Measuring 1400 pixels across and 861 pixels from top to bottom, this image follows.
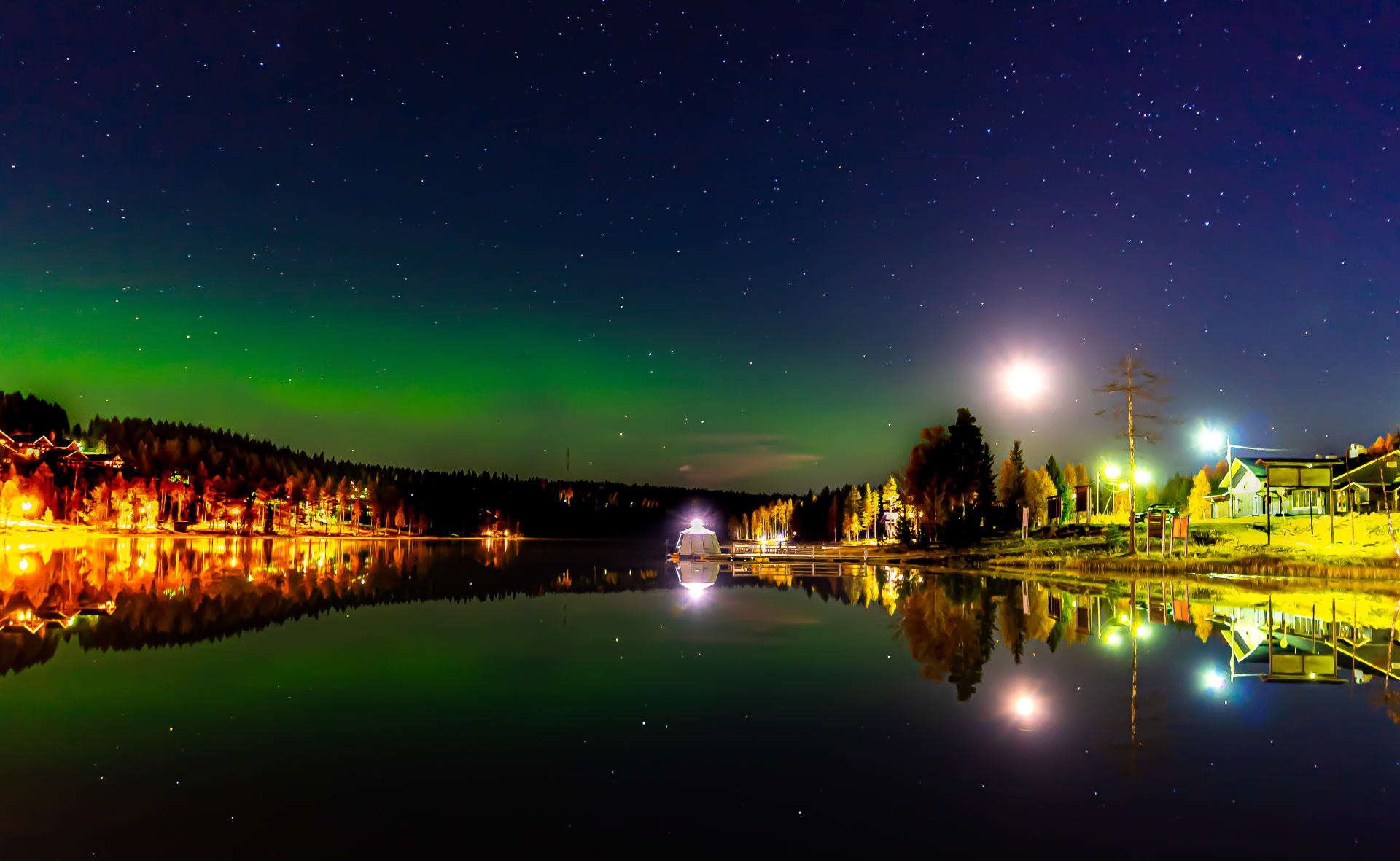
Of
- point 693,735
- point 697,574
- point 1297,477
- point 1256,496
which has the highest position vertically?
point 1297,477

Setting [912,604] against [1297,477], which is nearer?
[912,604]

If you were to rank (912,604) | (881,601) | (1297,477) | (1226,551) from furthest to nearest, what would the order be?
(1297,477)
(1226,551)
(881,601)
(912,604)

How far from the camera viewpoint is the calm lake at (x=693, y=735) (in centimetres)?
944

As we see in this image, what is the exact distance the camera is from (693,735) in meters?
13.5

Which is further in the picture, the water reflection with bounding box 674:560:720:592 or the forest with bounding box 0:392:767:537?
the forest with bounding box 0:392:767:537

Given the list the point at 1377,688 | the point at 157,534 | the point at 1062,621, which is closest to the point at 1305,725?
the point at 1377,688

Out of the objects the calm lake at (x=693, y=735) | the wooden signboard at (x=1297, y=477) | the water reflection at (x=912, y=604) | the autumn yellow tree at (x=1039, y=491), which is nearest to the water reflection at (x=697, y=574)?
the water reflection at (x=912, y=604)

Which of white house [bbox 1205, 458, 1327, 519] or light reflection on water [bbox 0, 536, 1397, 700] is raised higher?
white house [bbox 1205, 458, 1327, 519]

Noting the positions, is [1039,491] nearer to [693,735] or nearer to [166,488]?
[693,735]

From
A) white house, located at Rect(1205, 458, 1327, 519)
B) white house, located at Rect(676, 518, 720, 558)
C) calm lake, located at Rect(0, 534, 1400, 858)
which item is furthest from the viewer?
white house, located at Rect(676, 518, 720, 558)

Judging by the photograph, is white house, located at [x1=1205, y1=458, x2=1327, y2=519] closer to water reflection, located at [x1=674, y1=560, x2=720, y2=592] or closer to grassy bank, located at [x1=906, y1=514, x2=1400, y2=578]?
grassy bank, located at [x1=906, y1=514, x2=1400, y2=578]

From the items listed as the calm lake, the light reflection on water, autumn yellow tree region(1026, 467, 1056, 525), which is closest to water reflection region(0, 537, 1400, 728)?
the light reflection on water

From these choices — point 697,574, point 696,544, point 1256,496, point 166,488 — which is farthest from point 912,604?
point 166,488

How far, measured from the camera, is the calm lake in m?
9.44
